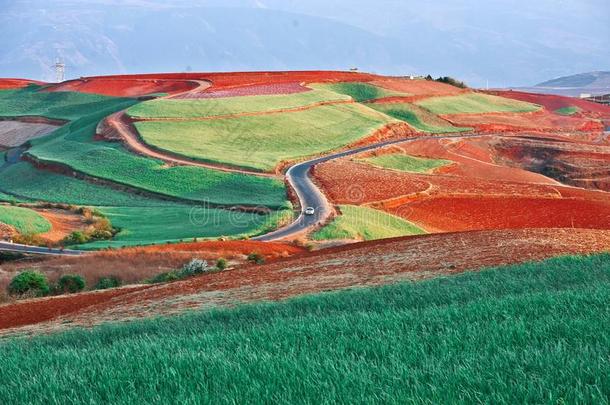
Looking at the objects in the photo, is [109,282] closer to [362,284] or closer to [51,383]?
[362,284]

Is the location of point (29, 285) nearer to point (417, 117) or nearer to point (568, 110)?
point (417, 117)

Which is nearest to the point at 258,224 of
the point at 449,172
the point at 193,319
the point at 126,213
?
the point at 126,213

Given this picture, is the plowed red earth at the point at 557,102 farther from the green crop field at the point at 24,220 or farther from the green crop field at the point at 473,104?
the green crop field at the point at 24,220

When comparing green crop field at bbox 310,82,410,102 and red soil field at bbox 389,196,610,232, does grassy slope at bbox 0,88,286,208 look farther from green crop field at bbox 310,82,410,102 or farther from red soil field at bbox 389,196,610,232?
green crop field at bbox 310,82,410,102

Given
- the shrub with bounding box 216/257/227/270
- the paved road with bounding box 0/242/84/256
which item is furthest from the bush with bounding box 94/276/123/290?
the paved road with bounding box 0/242/84/256

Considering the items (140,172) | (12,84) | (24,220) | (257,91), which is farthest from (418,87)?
(24,220)

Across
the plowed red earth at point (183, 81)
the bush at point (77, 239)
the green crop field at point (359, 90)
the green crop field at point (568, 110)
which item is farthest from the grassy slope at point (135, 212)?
the green crop field at point (568, 110)
